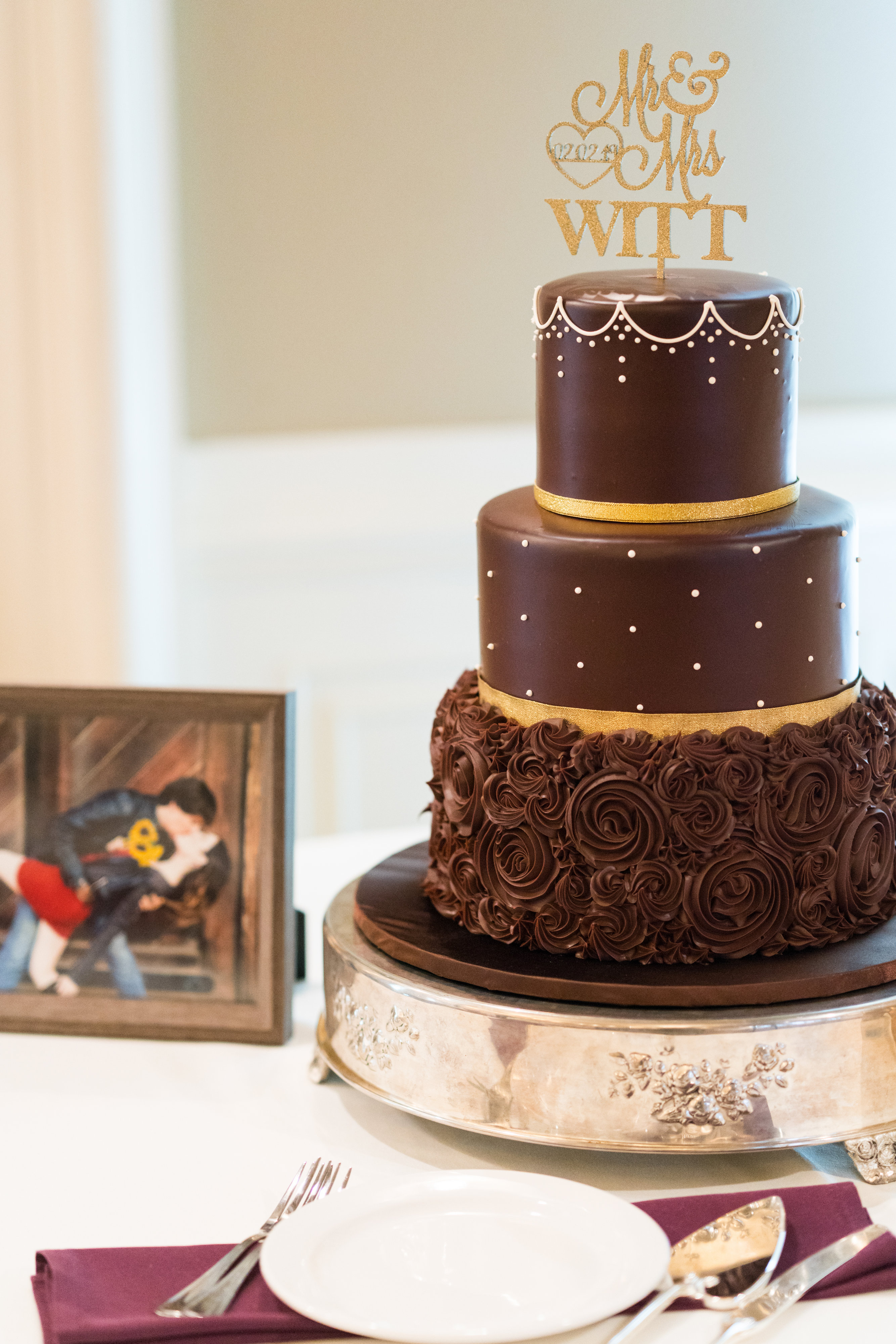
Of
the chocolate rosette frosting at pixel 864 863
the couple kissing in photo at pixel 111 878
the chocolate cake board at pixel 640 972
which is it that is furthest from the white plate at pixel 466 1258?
Result: the couple kissing in photo at pixel 111 878

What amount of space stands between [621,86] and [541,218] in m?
1.91

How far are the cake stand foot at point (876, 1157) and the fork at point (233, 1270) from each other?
427 mm

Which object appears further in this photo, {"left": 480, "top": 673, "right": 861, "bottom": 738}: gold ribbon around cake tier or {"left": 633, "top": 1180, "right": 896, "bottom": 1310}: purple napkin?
{"left": 480, "top": 673, "right": 861, "bottom": 738}: gold ribbon around cake tier

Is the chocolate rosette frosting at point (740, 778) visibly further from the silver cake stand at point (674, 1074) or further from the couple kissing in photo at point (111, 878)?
the couple kissing in photo at point (111, 878)

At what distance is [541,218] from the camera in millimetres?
3193

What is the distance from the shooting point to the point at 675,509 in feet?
4.25

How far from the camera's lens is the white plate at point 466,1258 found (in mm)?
952

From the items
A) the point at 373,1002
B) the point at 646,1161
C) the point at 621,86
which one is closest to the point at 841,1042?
the point at 646,1161

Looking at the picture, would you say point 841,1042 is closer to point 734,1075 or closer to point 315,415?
point 734,1075

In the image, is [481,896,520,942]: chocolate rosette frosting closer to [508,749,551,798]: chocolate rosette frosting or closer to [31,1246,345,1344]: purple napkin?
[508,749,551,798]: chocolate rosette frosting

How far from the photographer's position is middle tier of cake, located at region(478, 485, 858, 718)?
1257mm

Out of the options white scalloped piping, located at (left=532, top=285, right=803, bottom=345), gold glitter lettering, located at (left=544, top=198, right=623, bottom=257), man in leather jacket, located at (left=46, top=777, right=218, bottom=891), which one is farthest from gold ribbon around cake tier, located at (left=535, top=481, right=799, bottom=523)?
man in leather jacket, located at (left=46, top=777, right=218, bottom=891)

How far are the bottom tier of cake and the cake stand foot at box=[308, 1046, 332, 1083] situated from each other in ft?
0.73

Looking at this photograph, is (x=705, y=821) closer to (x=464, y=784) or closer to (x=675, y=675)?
(x=675, y=675)
